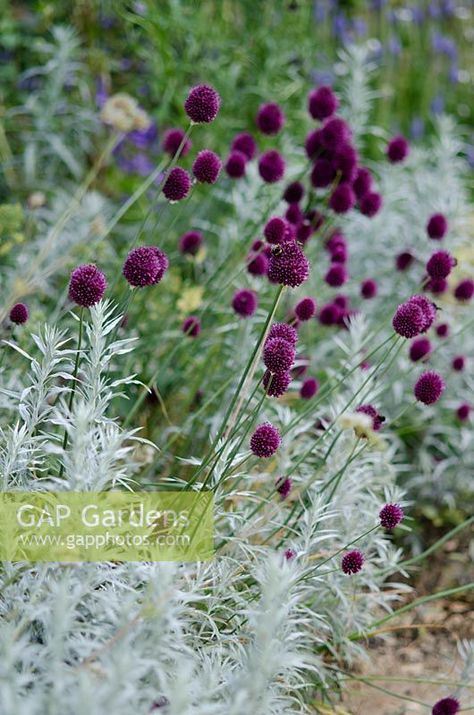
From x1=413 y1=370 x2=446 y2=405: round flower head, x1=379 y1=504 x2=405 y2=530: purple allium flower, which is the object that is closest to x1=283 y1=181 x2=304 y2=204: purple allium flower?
x1=413 y1=370 x2=446 y2=405: round flower head

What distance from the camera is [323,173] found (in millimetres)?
2332

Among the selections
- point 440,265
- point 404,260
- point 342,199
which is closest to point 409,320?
point 440,265

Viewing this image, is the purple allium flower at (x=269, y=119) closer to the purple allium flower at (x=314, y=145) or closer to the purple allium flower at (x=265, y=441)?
the purple allium flower at (x=314, y=145)

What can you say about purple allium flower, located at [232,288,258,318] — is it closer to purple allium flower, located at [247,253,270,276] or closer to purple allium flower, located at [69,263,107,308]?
purple allium flower, located at [247,253,270,276]

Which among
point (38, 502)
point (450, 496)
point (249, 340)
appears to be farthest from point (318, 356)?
point (38, 502)

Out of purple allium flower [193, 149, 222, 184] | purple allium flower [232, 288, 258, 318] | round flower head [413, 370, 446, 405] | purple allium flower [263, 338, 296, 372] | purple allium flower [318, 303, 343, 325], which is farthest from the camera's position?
purple allium flower [318, 303, 343, 325]

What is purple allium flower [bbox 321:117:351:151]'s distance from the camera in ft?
7.42

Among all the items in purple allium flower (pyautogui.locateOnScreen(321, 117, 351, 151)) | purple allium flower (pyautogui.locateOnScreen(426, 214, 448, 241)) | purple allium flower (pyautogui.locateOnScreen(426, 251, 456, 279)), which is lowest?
purple allium flower (pyautogui.locateOnScreen(426, 251, 456, 279))

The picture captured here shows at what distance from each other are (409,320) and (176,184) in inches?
24.9

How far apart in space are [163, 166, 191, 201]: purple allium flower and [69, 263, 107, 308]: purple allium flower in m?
0.44

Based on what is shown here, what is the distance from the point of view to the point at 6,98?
3965mm

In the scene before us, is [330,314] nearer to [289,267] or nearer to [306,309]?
[306,309]

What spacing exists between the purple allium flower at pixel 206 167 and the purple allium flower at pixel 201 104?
0.32 ft

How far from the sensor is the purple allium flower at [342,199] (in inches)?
89.0
